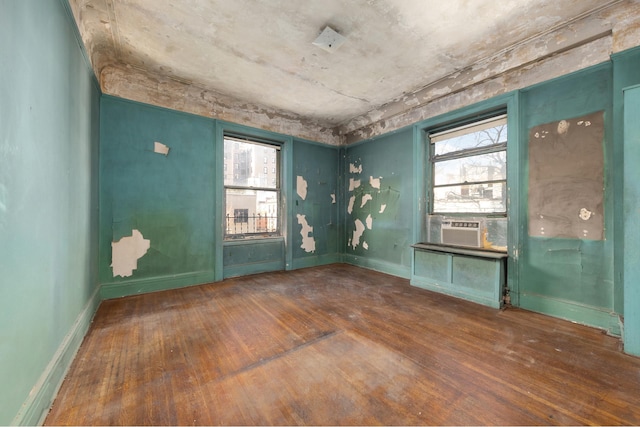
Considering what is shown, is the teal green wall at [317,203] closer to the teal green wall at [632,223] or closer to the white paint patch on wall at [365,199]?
the white paint patch on wall at [365,199]

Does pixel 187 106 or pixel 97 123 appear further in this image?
pixel 187 106

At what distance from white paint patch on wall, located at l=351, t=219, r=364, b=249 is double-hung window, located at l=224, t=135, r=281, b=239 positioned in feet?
5.43

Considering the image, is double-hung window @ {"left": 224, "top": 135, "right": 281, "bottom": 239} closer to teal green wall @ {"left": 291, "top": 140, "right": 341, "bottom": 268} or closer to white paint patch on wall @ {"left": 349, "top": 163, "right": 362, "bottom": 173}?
teal green wall @ {"left": 291, "top": 140, "right": 341, "bottom": 268}

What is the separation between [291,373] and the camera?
1759 mm

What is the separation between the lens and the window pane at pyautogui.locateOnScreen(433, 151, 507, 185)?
3.36 m

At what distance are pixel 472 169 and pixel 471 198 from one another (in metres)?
0.43

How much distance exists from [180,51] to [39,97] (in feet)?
6.31

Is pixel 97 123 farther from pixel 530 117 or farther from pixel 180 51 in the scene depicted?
pixel 530 117

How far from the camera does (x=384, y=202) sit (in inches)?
188

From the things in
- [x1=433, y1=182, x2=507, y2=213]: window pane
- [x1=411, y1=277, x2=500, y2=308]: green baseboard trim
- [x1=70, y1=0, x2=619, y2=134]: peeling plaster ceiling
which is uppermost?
[x1=70, y1=0, x2=619, y2=134]: peeling plaster ceiling

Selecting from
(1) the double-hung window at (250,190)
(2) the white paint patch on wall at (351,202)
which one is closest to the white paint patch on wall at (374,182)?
(2) the white paint patch on wall at (351,202)

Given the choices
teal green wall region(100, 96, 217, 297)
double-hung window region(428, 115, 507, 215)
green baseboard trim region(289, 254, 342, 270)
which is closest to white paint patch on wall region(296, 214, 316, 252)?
green baseboard trim region(289, 254, 342, 270)

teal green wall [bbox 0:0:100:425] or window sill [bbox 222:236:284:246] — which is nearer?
teal green wall [bbox 0:0:100:425]

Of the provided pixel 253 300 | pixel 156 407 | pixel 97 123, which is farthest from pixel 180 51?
pixel 156 407
